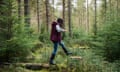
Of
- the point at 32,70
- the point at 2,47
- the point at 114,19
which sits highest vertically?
the point at 114,19

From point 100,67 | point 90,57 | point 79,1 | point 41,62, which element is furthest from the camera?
point 79,1

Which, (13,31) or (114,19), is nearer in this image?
(13,31)

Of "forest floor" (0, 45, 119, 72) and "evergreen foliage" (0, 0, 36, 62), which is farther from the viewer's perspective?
"evergreen foliage" (0, 0, 36, 62)

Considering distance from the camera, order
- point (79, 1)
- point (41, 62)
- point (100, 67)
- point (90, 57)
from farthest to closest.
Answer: point (79, 1) → point (41, 62) → point (90, 57) → point (100, 67)

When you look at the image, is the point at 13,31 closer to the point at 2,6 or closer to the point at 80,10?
the point at 2,6

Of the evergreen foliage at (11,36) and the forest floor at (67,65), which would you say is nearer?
the forest floor at (67,65)

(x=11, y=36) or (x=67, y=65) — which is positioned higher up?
(x=11, y=36)

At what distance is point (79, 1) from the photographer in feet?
210

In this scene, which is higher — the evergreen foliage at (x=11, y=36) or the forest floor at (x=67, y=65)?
the evergreen foliage at (x=11, y=36)

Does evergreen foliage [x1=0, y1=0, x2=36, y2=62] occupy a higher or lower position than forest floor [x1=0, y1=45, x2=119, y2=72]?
higher

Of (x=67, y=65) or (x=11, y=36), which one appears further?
(x=67, y=65)

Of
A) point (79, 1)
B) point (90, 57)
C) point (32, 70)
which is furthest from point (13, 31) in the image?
point (79, 1)

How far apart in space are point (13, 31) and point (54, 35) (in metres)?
1.88

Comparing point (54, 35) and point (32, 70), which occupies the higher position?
point (54, 35)
